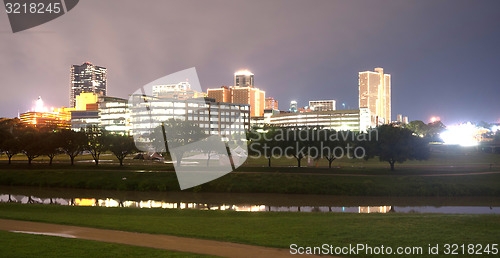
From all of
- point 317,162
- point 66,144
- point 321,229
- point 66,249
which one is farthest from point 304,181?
point 66,144

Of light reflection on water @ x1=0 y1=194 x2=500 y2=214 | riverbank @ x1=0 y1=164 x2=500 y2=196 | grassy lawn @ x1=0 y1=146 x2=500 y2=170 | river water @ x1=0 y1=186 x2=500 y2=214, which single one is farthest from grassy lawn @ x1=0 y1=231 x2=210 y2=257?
grassy lawn @ x1=0 y1=146 x2=500 y2=170

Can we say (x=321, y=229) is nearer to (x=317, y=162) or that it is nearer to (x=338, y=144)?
(x=338, y=144)

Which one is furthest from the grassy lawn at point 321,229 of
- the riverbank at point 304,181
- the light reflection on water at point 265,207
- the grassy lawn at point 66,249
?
the riverbank at point 304,181

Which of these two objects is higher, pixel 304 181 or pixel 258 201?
pixel 304 181

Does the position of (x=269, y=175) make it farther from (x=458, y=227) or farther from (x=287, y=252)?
(x=287, y=252)

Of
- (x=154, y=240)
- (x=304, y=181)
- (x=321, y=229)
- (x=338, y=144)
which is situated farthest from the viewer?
(x=338, y=144)

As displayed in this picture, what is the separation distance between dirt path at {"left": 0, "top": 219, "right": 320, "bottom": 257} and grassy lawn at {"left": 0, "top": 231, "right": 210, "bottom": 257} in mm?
935

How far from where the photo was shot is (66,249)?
48.4ft

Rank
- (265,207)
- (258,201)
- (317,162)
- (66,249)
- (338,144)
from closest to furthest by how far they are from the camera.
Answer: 1. (66,249)
2. (265,207)
3. (258,201)
4. (338,144)
5. (317,162)

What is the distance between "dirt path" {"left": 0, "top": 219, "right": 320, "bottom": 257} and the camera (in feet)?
50.5

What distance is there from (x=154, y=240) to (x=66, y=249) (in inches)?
145

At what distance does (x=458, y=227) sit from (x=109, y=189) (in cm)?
4470

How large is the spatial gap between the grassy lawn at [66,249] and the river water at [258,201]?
2297cm

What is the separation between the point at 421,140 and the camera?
60.8 metres
